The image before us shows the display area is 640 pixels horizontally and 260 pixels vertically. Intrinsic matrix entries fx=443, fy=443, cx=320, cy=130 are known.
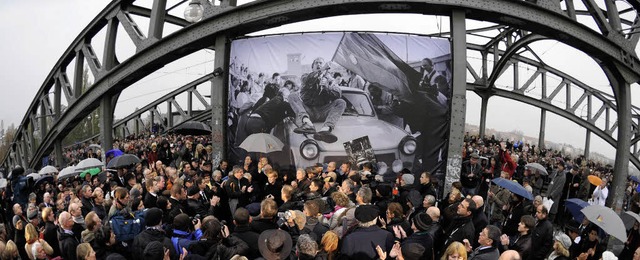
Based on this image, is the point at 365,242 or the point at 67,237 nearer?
the point at 365,242

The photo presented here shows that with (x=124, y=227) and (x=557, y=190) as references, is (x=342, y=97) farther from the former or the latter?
(x=124, y=227)

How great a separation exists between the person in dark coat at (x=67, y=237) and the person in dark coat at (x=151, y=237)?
949 mm

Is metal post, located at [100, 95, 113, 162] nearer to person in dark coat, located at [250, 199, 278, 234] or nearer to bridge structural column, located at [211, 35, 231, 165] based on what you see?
bridge structural column, located at [211, 35, 231, 165]

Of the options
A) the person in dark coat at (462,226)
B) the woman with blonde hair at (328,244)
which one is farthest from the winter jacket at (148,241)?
the person in dark coat at (462,226)

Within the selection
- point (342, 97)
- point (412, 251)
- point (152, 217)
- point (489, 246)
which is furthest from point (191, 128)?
point (412, 251)

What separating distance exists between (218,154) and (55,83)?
8.92 m

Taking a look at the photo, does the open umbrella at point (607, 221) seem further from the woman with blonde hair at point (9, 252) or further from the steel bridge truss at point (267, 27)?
the woman with blonde hair at point (9, 252)

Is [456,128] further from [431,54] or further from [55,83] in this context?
[55,83]

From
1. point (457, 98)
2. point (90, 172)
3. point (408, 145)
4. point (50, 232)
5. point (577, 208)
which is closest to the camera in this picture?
point (50, 232)

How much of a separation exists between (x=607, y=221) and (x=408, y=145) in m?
5.61

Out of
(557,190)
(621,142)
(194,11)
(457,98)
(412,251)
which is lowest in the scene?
(557,190)

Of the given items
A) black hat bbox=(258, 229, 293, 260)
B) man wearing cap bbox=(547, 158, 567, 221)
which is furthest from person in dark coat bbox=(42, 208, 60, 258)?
man wearing cap bbox=(547, 158, 567, 221)

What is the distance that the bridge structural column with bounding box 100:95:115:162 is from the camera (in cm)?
1332

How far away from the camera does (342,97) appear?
1180cm
